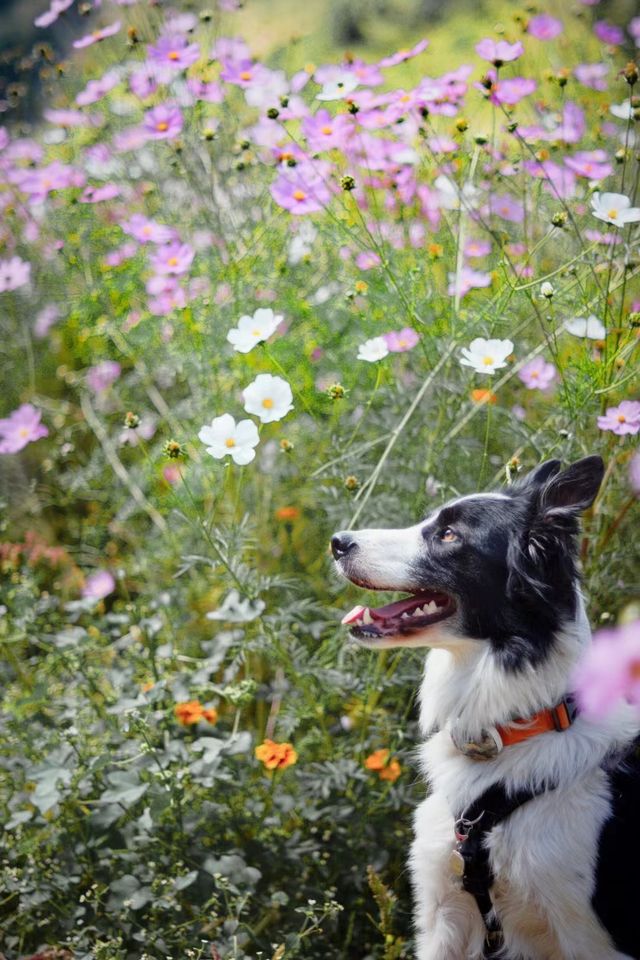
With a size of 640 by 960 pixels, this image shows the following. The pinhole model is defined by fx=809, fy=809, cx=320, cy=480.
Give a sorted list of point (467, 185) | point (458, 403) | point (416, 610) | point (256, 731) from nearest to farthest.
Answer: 1. point (416, 610)
2. point (458, 403)
3. point (467, 185)
4. point (256, 731)

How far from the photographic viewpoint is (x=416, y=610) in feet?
6.07

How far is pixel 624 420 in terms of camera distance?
1.95m

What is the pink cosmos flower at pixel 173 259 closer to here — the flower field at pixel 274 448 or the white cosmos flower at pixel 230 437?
the flower field at pixel 274 448

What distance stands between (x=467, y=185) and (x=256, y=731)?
189 cm

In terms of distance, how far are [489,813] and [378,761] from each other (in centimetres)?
55

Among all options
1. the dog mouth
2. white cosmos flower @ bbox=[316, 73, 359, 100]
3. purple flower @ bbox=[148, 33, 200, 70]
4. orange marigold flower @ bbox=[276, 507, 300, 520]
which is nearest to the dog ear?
the dog mouth

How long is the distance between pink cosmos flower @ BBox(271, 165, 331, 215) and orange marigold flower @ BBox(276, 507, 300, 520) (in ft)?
3.71

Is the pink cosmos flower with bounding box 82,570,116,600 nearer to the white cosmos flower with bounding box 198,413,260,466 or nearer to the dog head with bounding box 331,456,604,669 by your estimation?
the white cosmos flower with bounding box 198,413,260,466

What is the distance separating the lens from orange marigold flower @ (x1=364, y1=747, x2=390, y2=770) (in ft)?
7.23

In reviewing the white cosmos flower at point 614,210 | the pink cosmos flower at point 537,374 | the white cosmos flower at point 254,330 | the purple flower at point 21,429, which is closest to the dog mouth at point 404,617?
the white cosmos flower at point 254,330

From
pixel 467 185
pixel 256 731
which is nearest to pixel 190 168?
pixel 467 185

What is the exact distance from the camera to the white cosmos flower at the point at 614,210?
1.87 meters

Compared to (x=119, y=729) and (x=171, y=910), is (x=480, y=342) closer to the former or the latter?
(x=119, y=729)

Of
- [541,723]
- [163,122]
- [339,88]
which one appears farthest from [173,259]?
[541,723]
